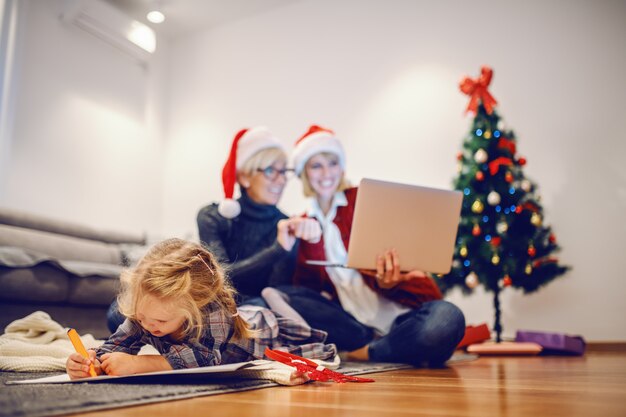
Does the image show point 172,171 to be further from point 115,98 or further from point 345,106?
point 345,106

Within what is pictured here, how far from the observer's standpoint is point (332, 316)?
5.61 ft

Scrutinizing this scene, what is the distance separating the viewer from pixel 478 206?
2.78 m

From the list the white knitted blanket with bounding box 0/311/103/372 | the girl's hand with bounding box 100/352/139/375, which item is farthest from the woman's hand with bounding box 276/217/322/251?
the girl's hand with bounding box 100/352/139/375

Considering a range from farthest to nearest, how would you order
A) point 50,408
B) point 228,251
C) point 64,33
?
point 64,33 → point 228,251 → point 50,408

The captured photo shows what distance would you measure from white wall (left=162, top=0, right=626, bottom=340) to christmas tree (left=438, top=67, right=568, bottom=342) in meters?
0.32

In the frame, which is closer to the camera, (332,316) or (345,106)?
(332,316)

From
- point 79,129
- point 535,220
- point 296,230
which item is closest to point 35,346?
point 296,230

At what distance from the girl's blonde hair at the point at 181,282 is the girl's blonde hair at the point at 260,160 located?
0.93 m

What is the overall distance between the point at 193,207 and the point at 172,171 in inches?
15.2

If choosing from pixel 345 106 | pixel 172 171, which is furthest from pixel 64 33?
pixel 345 106

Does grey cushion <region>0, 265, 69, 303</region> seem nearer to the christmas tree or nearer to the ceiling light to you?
the christmas tree

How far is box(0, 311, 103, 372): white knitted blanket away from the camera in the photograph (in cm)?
131

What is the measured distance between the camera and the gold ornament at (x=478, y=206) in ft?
9.11

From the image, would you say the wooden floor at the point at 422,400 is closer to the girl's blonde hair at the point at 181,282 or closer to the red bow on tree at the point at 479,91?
the girl's blonde hair at the point at 181,282
